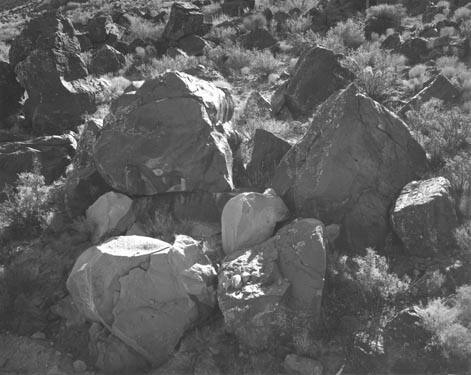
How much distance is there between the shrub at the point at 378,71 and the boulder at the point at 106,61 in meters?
7.49

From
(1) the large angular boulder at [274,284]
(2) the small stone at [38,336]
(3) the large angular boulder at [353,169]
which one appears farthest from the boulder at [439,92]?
(2) the small stone at [38,336]

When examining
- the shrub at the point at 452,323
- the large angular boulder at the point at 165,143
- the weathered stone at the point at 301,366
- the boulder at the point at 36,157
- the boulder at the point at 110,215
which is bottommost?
the weathered stone at the point at 301,366

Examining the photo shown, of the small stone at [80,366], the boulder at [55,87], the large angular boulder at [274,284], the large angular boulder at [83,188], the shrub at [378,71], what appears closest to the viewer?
the large angular boulder at [274,284]

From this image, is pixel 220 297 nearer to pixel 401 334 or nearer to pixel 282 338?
pixel 282 338

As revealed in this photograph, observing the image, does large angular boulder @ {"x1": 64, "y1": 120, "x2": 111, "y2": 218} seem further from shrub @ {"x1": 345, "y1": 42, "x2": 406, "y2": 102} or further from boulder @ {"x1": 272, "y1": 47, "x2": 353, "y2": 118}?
shrub @ {"x1": 345, "y1": 42, "x2": 406, "y2": 102}

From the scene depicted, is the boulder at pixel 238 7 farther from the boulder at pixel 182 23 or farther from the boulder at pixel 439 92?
the boulder at pixel 439 92

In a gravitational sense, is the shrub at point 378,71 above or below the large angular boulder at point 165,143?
below

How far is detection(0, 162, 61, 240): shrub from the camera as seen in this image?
8734mm

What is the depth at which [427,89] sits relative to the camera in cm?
1020

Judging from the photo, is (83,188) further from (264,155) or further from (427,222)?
(427,222)

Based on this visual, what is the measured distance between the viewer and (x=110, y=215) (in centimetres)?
827

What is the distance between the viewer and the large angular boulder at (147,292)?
6.25 m

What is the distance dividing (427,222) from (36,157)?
712cm

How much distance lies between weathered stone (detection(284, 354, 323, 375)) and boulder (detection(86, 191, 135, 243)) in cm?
363
